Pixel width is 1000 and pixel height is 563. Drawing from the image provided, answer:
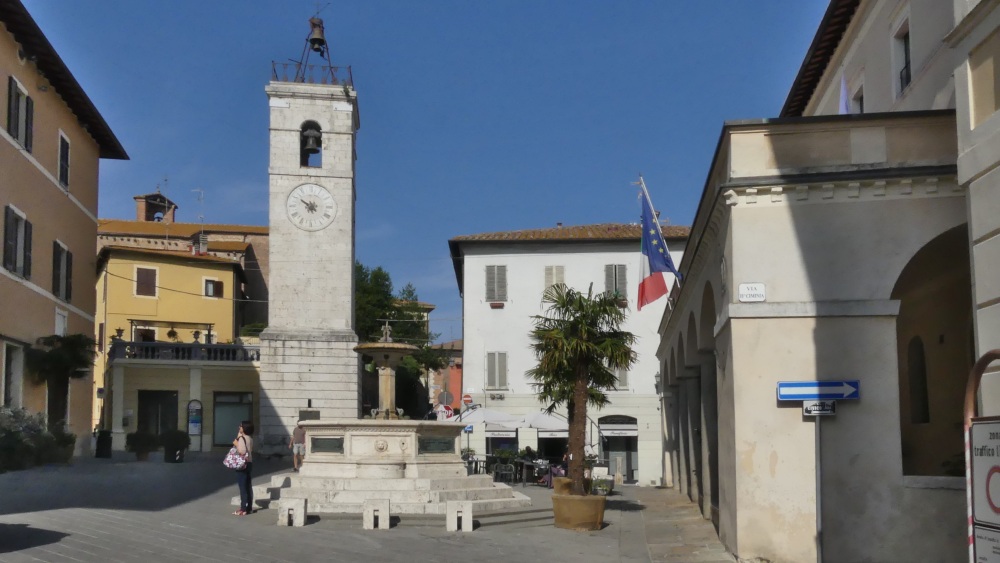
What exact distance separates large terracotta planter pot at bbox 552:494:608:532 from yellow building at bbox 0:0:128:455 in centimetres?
1316

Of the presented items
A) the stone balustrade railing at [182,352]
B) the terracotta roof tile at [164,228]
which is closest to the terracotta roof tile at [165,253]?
the stone balustrade railing at [182,352]

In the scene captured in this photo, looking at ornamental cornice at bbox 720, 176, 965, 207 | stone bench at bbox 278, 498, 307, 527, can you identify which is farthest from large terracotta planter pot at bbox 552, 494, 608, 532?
ornamental cornice at bbox 720, 176, 965, 207

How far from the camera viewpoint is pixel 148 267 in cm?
4756

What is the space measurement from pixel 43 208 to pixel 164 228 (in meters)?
39.5

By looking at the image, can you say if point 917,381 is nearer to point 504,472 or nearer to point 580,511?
point 580,511

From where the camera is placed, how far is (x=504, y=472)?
28.9 metres

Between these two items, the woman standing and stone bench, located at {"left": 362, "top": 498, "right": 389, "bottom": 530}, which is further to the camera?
the woman standing

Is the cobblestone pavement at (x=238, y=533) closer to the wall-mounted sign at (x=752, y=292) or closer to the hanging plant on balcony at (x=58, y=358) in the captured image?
the wall-mounted sign at (x=752, y=292)

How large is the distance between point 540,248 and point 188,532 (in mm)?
30452

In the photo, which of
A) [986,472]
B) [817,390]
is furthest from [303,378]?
[986,472]

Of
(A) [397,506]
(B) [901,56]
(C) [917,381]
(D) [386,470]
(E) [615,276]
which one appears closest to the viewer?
(C) [917,381]

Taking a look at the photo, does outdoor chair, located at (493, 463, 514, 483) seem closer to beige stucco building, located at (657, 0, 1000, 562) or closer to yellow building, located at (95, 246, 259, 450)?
beige stucco building, located at (657, 0, 1000, 562)

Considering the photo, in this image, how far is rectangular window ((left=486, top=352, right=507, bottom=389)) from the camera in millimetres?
42500

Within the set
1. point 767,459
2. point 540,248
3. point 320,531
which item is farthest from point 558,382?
point 540,248
